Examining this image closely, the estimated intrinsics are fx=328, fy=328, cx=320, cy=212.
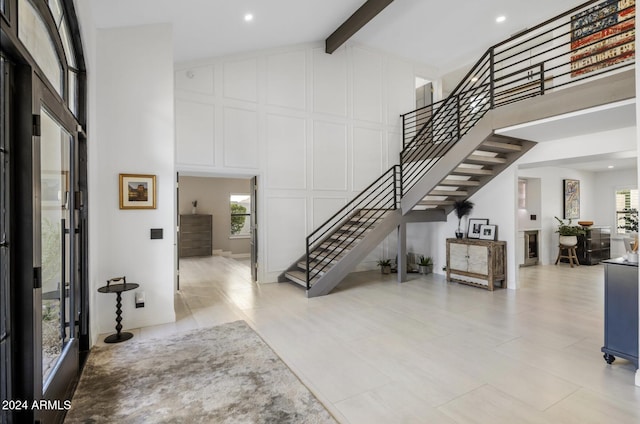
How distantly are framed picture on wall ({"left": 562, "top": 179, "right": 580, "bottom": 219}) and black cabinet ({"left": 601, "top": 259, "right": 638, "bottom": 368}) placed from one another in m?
7.05

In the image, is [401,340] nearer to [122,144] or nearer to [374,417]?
[374,417]

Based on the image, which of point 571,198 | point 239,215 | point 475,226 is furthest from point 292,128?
point 571,198

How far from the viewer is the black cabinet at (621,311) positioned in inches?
116

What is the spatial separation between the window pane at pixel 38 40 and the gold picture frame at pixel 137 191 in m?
1.58

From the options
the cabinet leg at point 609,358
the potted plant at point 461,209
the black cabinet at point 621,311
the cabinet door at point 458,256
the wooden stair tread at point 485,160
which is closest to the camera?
the black cabinet at point 621,311

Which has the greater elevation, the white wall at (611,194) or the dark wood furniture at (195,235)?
the white wall at (611,194)

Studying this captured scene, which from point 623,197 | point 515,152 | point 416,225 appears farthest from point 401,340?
point 623,197

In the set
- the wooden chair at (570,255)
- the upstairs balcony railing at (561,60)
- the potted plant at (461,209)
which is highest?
the upstairs balcony railing at (561,60)

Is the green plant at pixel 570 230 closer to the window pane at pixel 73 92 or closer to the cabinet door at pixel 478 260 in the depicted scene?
the cabinet door at pixel 478 260

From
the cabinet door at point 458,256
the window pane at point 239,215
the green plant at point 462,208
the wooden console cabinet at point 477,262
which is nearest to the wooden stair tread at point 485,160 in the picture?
the green plant at point 462,208

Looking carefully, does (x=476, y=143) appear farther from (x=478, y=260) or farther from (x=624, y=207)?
(x=624, y=207)

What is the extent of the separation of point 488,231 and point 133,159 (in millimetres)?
6059

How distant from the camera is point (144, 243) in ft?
13.7

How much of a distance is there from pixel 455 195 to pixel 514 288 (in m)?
1.98
